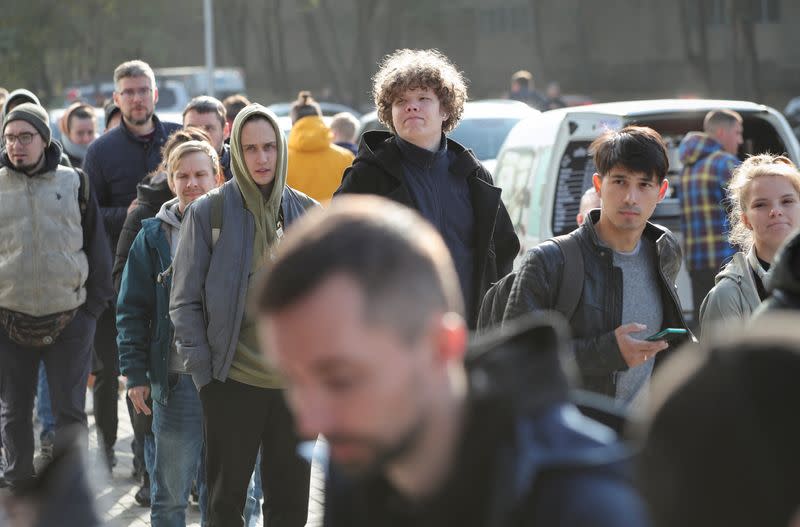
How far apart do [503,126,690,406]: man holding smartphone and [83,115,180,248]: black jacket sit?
14.5 ft

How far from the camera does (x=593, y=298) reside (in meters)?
4.68

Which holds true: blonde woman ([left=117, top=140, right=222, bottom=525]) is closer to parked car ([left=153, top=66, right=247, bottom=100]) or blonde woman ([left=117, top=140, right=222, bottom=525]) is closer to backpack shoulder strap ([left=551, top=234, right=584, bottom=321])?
backpack shoulder strap ([left=551, top=234, right=584, bottom=321])

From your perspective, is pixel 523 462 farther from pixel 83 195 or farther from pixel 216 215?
pixel 83 195

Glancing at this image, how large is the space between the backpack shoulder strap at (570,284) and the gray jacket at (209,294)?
5.03 feet

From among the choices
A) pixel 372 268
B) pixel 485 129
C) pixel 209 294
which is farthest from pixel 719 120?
pixel 372 268

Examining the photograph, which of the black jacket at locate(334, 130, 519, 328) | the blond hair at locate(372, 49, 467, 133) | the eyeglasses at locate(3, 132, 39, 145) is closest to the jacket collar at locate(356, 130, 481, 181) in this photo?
the black jacket at locate(334, 130, 519, 328)

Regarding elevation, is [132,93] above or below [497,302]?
above

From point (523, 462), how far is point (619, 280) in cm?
298

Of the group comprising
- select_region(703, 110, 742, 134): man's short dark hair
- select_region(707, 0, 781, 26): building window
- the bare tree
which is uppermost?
select_region(707, 0, 781, 26): building window

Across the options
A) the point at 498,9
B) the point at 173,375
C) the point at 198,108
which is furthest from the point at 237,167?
the point at 498,9

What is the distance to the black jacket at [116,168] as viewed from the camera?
28.6 ft

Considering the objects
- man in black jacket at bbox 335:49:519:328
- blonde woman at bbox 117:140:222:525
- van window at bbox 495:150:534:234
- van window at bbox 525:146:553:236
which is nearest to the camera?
man in black jacket at bbox 335:49:519:328

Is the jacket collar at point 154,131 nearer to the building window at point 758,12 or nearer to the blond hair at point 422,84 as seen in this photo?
the blond hair at point 422,84

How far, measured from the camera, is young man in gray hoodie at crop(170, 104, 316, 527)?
223 inches
